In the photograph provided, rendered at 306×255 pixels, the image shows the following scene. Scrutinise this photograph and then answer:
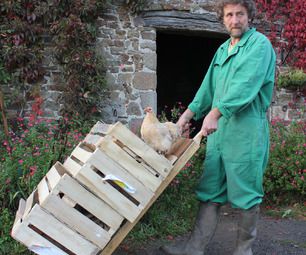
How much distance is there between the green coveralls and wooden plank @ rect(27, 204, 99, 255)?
37.2 inches

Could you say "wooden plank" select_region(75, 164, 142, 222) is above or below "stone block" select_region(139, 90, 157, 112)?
above

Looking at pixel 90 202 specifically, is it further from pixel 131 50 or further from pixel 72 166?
pixel 131 50

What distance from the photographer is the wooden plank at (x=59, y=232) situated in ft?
6.82

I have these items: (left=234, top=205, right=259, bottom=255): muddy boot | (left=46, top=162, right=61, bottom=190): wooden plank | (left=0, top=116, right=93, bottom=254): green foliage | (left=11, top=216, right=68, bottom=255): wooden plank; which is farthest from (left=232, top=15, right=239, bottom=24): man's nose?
(left=0, top=116, right=93, bottom=254): green foliage

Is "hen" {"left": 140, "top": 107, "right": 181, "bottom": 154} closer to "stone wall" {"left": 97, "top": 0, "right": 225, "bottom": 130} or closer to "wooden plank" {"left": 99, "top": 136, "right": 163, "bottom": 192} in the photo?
"wooden plank" {"left": 99, "top": 136, "right": 163, "bottom": 192}

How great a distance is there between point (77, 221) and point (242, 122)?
3.70 feet

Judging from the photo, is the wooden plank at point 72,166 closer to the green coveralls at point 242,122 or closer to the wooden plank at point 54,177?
the wooden plank at point 54,177

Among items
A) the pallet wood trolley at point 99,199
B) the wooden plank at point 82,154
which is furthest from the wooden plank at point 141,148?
the wooden plank at point 82,154

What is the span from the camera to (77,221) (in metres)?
2.13

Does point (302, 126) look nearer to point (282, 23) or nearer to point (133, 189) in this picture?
point (282, 23)

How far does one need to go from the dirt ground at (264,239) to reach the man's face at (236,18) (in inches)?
65.0

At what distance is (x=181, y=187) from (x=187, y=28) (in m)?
2.90

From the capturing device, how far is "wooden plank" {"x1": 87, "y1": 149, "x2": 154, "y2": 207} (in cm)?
212

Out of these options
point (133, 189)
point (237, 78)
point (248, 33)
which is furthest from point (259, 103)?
point (133, 189)
